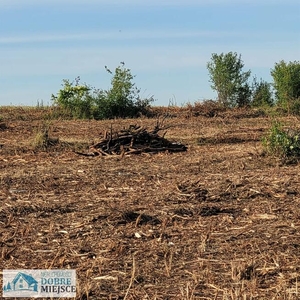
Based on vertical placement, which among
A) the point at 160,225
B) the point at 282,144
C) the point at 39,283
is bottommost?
the point at 39,283

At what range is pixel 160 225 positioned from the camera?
217 inches

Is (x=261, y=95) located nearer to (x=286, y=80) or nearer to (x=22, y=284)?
(x=286, y=80)

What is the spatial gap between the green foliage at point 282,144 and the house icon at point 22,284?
5979 mm

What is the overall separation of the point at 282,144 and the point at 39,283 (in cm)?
617

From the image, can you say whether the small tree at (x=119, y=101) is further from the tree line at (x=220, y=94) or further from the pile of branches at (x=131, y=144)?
the pile of branches at (x=131, y=144)

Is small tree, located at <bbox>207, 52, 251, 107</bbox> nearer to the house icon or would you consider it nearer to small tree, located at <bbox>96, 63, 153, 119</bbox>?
small tree, located at <bbox>96, 63, 153, 119</bbox>

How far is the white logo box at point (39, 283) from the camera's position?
3.92 meters

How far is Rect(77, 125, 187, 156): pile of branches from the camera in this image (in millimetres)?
10898

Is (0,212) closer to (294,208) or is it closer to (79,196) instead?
(79,196)

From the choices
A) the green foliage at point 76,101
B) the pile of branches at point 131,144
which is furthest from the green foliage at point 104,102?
the pile of branches at point 131,144

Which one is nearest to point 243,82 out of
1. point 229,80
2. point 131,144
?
point 229,80

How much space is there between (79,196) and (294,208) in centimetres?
228

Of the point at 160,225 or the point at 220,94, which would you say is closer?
the point at 160,225

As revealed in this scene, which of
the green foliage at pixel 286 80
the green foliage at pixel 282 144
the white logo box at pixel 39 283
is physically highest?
the green foliage at pixel 286 80
